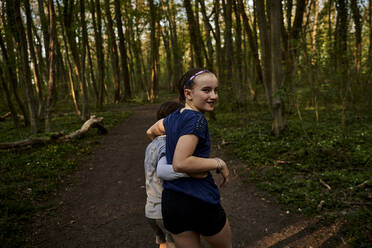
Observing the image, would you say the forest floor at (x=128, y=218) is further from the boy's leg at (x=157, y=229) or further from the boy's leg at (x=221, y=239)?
the boy's leg at (x=221, y=239)

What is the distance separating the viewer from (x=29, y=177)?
6.04 metres

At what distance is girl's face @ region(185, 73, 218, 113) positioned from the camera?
153 cm

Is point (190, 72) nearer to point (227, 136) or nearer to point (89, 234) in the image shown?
point (89, 234)

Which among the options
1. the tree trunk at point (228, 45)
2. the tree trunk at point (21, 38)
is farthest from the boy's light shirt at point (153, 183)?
the tree trunk at point (21, 38)

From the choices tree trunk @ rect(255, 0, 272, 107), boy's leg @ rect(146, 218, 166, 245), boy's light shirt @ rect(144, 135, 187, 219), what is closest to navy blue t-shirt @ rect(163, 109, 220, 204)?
boy's light shirt @ rect(144, 135, 187, 219)

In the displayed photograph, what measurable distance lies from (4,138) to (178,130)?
11968mm

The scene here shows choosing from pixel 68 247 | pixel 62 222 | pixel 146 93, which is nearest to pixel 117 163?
pixel 62 222

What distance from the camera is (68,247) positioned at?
3.64 metres

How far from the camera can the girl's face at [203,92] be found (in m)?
1.53

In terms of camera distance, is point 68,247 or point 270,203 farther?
point 270,203

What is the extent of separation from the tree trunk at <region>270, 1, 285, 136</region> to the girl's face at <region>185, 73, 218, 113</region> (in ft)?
17.7

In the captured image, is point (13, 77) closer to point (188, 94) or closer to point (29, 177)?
point (29, 177)

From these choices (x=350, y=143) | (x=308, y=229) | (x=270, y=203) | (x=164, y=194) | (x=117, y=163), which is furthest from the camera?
(x=117, y=163)

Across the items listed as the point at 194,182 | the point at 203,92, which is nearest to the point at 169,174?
the point at 194,182
